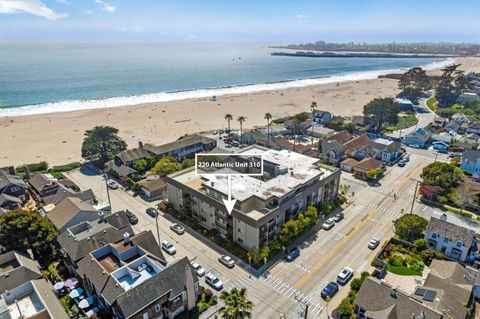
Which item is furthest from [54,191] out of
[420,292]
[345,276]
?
[420,292]

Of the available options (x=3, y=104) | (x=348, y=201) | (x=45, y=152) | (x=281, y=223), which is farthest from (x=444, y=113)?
(x=3, y=104)

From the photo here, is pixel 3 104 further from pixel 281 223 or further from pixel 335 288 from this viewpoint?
pixel 335 288

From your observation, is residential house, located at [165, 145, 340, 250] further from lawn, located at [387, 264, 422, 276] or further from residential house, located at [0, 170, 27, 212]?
residential house, located at [0, 170, 27, 212]

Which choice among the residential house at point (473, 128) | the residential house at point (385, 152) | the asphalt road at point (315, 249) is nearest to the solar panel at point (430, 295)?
the asphalt road at point (315, 249)

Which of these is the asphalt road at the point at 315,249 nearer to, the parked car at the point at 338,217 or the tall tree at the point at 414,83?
the parked car at the point at 338,217

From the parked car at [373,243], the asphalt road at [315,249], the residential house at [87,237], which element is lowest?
the asphalt road at [315,249]
